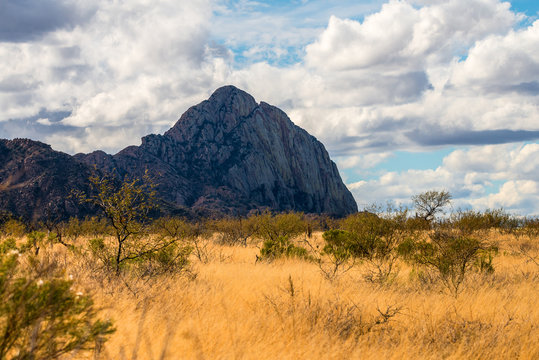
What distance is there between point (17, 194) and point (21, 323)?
85.6 metres

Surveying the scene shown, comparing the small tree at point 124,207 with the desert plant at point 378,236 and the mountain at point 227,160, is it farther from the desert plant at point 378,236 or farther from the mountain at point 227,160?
the mountain at point 227,160

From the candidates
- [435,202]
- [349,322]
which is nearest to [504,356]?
[349,322]

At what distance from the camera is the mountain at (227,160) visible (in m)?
139

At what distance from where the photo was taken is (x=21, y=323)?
384cm

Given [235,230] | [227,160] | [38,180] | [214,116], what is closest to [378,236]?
[235,230]

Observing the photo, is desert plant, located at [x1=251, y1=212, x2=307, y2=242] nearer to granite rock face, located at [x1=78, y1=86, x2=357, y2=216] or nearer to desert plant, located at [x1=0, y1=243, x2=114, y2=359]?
desert plant, located at [x1=0, y1=243, x2=114, y2=359]

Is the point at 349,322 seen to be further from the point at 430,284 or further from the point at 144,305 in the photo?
the point at 430,284

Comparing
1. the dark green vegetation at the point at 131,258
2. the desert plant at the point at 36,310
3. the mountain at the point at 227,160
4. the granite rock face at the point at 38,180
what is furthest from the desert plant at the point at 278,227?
the mountain at the point at 227,160

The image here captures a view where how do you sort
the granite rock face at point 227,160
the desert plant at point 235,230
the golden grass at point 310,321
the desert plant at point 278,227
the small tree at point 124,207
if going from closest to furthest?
the golden grass at point 310,321
the small tree at point 124,207
the desert plant at point 278,227
the desert plant at point 235,230
the granite rock face at point 227,160

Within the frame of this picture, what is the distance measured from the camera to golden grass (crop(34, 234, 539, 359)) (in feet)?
20.2

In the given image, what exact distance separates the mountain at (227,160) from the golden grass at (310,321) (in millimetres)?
116690

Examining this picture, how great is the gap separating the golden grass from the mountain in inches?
4594

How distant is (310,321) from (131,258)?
19.7 ft

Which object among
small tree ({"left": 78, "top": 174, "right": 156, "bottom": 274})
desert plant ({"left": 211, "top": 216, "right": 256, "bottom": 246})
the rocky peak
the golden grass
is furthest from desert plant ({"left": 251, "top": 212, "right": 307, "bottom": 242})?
the rocky peak
